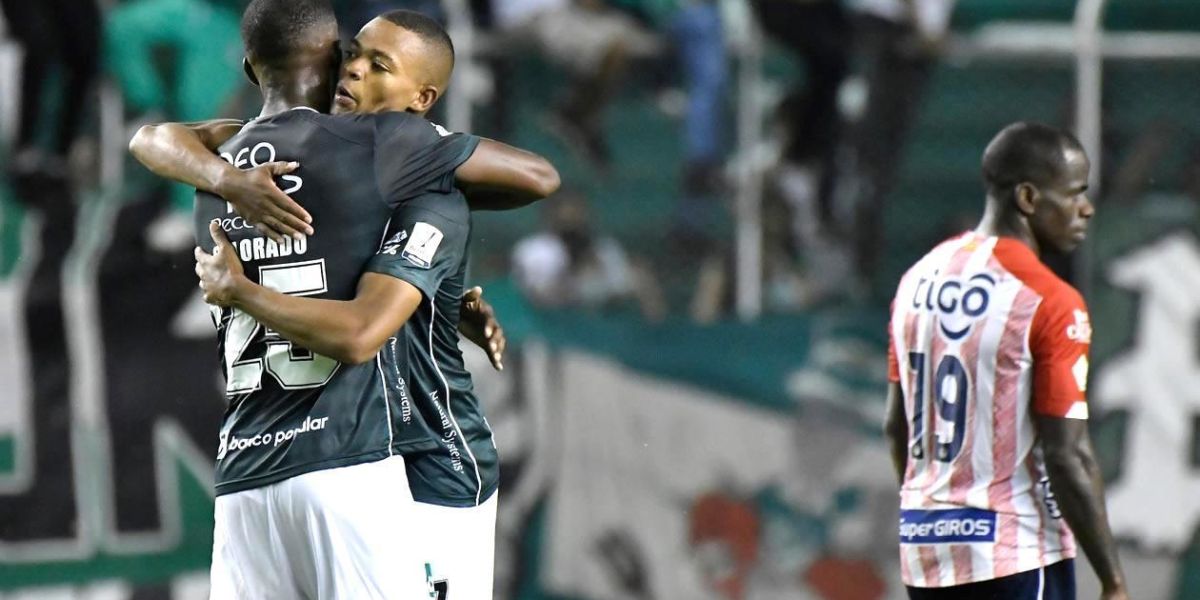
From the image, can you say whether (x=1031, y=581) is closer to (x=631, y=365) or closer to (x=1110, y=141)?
(x=631, y=365)

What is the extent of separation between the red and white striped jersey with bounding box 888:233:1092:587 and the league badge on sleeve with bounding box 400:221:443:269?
165 cm

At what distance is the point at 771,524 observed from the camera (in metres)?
7.98

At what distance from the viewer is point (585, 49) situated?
8125 millimetres

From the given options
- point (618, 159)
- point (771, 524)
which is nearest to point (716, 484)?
point (771, 524)

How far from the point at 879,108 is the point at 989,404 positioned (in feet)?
13.3

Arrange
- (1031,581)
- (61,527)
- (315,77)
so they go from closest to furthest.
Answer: (315,77)
(1031,581)
(61,527)

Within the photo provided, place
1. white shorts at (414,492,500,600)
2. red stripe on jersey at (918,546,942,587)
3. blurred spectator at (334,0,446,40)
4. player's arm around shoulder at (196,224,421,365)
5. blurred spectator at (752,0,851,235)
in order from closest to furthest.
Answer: player's arm around shoulder at (196,224,421,365), white shorts at (414,492,500,600), red stripe on jersey at (918,546,942,587), blurred spectator at (334,0,446,40), blurred spectator at (752,0,851,235)

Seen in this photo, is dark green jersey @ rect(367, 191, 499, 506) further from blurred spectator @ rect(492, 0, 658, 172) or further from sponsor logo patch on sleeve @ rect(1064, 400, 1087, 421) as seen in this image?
blurred spectator @ rect(492, 0, 658, 172)

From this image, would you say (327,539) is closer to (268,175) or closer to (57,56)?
(268,175)

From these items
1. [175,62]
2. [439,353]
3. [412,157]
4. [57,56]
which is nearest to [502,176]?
[412,157]

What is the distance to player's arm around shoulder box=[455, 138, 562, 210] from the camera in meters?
3.62

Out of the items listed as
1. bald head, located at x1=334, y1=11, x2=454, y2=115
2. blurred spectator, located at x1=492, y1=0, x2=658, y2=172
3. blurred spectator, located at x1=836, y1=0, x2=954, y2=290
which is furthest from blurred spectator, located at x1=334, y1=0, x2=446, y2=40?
bald head, located at x1=334, y1=11, x2=454, y2=115

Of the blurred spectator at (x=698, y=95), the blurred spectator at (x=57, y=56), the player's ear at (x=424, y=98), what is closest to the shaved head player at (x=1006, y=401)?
the player's ear at (x=424, y=98)

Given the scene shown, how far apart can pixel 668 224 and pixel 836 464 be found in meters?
1.43
